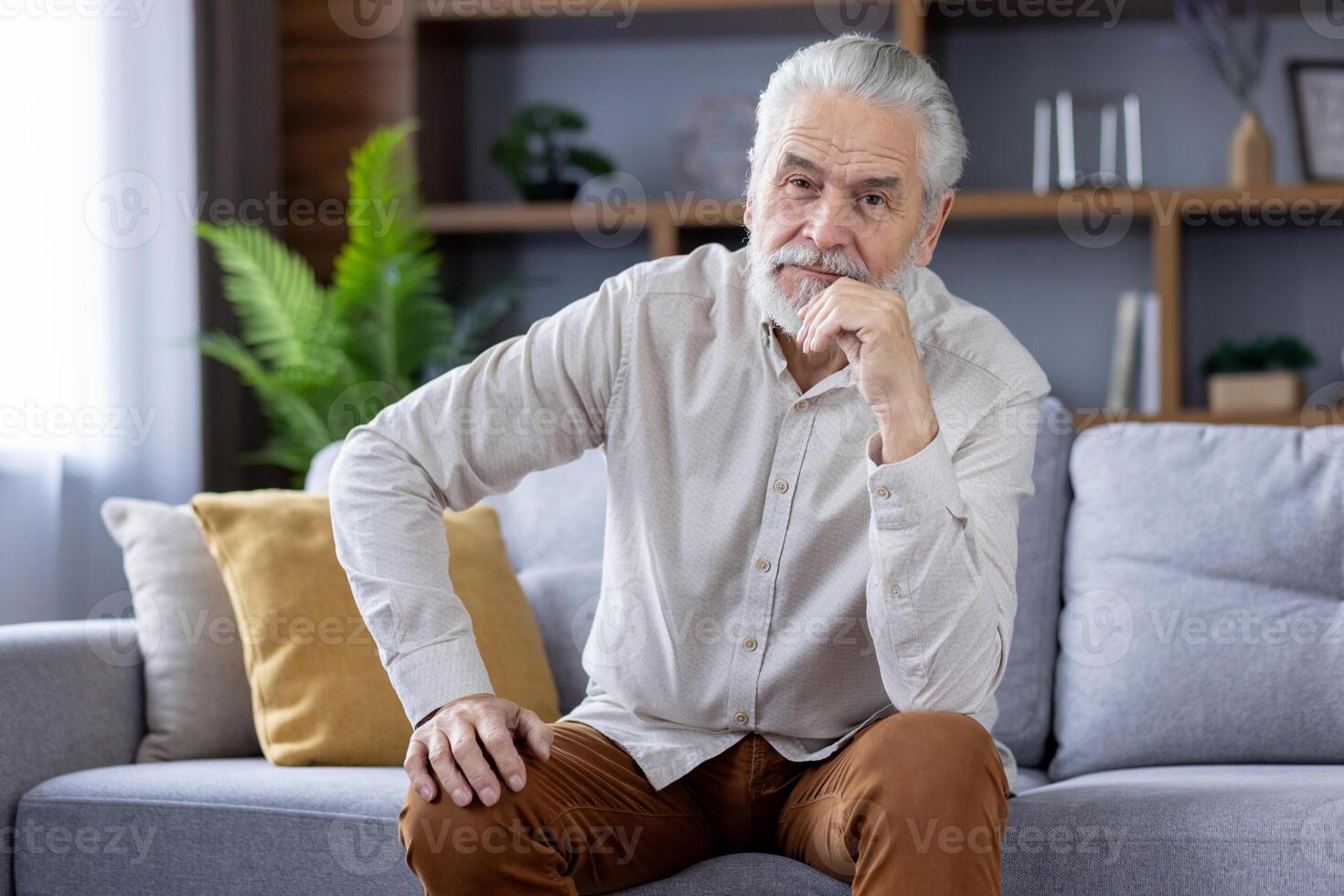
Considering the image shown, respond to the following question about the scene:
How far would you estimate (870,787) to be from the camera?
123 cm

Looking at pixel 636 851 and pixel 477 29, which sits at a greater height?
pixel 477 29

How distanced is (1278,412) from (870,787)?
2.17 meters

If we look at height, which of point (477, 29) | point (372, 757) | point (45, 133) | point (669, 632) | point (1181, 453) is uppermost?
point (477, 29)

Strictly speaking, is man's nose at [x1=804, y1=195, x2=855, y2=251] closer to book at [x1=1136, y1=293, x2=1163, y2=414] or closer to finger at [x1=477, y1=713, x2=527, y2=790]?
finger at [x1=477, y1=713, x2=527, y2=790]

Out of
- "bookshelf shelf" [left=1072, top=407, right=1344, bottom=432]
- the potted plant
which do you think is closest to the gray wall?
the potted plant

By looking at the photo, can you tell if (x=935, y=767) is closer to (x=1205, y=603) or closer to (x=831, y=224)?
(x=831, y=224)

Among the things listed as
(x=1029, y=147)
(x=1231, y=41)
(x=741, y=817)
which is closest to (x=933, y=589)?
(x=741, y=817)

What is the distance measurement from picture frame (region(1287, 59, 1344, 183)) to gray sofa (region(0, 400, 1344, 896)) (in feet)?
4.56

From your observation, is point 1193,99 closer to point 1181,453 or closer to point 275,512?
point 1181,453

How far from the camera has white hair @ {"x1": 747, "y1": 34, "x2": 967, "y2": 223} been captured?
1508 mm

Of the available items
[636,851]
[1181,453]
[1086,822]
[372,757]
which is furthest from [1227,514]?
[372,757]

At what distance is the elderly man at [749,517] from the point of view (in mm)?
1326

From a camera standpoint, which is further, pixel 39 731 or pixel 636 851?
pixel 39 731

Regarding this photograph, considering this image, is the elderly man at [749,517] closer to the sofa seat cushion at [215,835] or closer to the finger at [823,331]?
the finger at [823,331]
